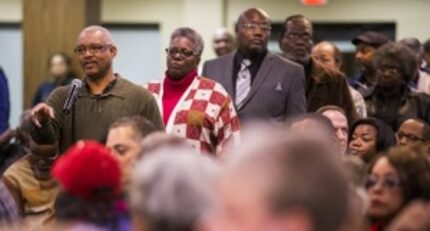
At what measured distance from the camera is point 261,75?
22.7 feet

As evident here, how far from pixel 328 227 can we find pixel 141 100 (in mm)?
3724

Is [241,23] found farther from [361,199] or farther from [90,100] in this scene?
[361,199]

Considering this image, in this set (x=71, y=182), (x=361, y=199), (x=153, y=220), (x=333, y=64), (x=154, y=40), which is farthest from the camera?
(x=154, y=40)

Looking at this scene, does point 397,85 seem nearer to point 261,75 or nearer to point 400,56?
point 400,56

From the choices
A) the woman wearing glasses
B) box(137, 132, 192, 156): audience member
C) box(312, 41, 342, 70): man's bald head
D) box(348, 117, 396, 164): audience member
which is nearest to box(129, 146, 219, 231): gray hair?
box(137, 132, 192, 156): audience member

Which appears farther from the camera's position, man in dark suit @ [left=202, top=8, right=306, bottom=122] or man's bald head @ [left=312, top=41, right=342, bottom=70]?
man's bald head @ [left=312, top=41, right=342, bottom=70]

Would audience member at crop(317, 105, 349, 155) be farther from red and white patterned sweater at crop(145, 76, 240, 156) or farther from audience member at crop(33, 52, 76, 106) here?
audience member at crop(33, 52, 76, 106)

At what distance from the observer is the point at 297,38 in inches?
300

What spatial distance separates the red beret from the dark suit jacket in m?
3.59

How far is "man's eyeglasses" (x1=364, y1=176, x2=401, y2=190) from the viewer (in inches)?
161

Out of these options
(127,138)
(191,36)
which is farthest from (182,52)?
(127,138)

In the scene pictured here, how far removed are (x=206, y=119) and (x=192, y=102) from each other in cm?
13

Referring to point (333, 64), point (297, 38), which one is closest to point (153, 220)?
point (297, 38)

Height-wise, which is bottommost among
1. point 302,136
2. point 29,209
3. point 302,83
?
point 29,209
